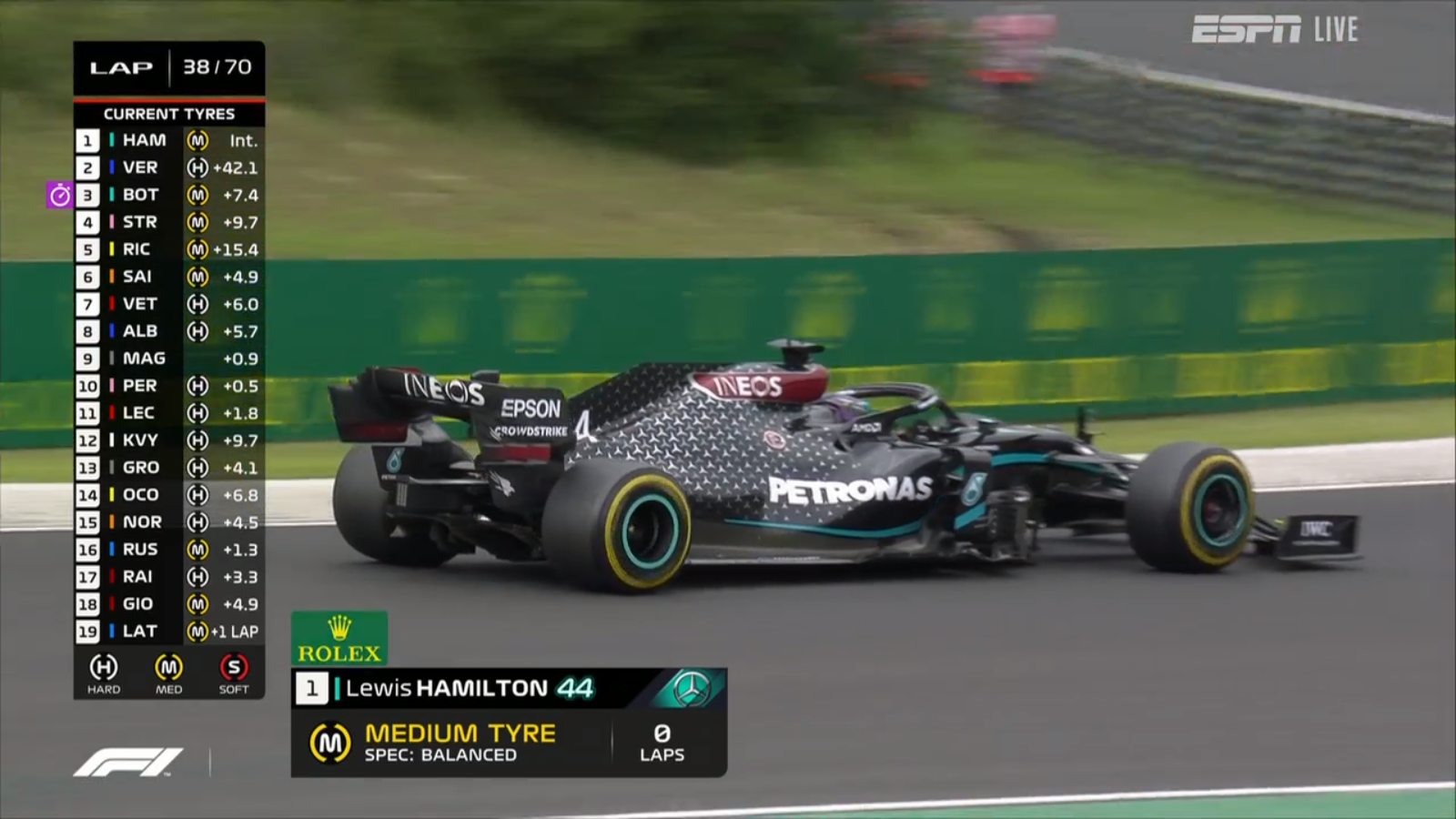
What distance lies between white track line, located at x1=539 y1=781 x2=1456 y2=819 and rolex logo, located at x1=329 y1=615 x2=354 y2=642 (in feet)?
2.74

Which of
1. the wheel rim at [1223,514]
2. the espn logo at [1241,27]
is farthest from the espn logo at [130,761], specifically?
the wheel rim at [1223,514]

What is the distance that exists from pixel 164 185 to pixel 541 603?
167 inches

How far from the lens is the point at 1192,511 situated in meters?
10.4

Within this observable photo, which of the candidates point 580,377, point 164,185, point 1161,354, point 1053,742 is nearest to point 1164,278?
point 1161,354

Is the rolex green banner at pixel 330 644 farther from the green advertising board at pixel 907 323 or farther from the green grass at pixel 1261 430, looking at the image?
the green advertising board at pixel 907 323

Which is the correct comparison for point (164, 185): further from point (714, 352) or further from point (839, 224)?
point (839, 224)

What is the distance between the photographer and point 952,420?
417 inches

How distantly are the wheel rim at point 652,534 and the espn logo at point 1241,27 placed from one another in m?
Result: 4.47

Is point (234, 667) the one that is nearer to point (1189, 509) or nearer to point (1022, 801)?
point (1022, 801)

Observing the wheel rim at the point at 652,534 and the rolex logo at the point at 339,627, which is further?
the wheel rim at the point at 652,534

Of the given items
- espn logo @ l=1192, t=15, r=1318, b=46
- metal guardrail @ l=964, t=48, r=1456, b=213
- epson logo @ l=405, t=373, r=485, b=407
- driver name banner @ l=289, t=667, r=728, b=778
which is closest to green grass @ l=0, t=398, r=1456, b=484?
metal guardrail @ l=964, t=48, r=1456, b=213

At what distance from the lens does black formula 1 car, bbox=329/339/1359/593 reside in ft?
29.5

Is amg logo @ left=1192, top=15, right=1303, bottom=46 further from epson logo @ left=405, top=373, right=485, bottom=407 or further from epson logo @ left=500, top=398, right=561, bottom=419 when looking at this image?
epson logo @ left=500, top=398, right=561, bottom=419

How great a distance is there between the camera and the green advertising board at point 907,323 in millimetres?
15273
